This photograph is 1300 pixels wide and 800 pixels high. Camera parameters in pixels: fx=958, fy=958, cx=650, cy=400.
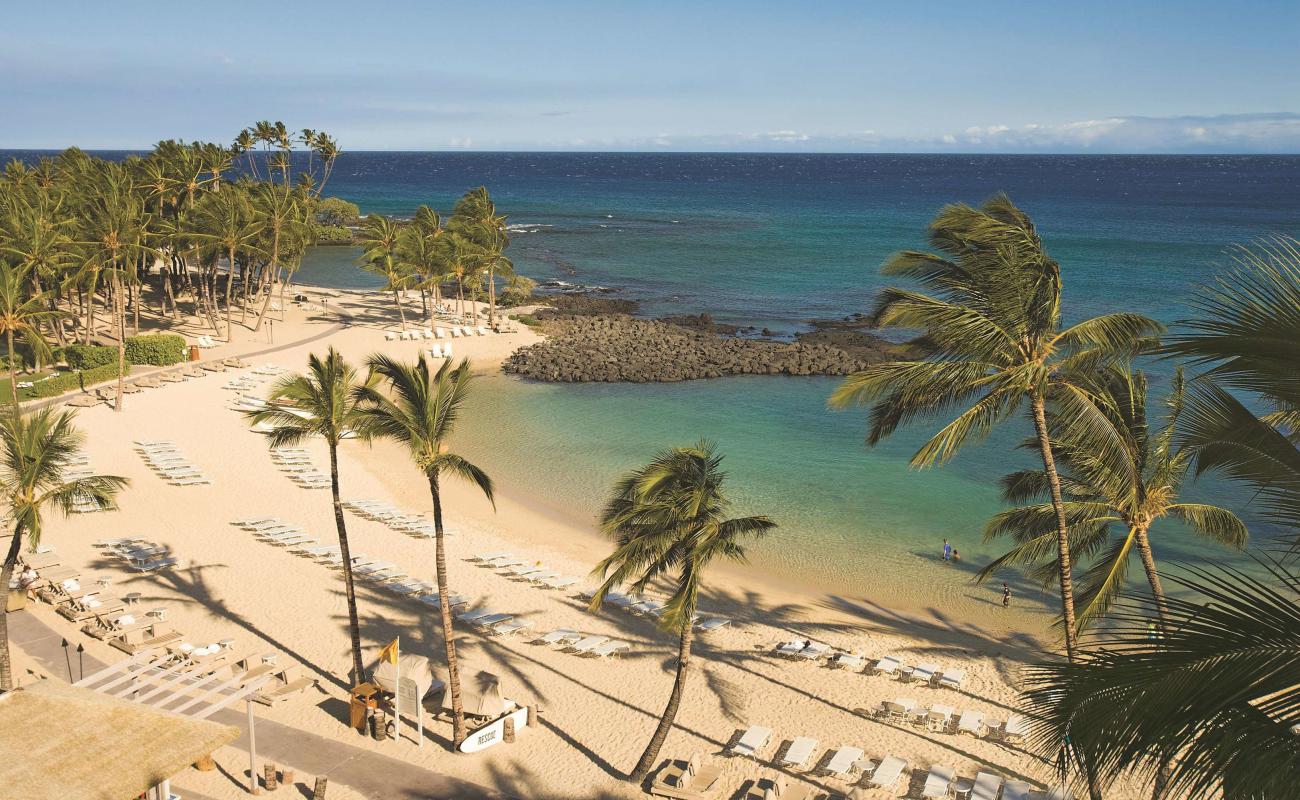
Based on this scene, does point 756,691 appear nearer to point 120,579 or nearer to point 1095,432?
point 1095,432

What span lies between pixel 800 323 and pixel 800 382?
15148mm

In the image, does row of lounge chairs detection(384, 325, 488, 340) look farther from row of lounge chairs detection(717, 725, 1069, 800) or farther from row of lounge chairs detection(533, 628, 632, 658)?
row of lounge chairs detection(717, 725, 1069, 800)

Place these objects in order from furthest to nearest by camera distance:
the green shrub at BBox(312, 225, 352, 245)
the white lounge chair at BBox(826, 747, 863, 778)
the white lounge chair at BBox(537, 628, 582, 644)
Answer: the green shrub at BBox(312, 225, 352, 245) < the white lounge chair at BBox(537, 628, 582, 644) < the white lounge chair at BBox(826, 747, 863, 778)

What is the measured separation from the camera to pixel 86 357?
44219 mm

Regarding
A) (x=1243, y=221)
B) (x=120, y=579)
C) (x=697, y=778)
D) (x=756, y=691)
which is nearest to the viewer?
(x=697, y=778)

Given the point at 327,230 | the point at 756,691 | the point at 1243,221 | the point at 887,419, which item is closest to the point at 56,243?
the point at 756,691

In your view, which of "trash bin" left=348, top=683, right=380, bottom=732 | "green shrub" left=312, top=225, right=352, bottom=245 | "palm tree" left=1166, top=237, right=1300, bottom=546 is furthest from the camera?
"green shrub" left=312, top=225, right=352, bottom=245

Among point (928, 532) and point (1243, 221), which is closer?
point (928, 532)

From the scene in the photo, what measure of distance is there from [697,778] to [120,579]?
53.8 feet

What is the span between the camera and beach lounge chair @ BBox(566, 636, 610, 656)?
71.1 feet

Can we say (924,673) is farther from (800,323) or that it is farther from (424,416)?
(800,323)

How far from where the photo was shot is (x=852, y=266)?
A: 88.7 meters

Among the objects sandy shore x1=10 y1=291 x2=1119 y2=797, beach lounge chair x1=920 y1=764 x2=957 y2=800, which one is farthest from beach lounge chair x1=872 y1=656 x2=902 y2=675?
beach lounge chair x1=920 y1=764 x2=957 y2=800

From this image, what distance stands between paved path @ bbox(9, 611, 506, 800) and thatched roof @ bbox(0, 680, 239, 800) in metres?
1.04
